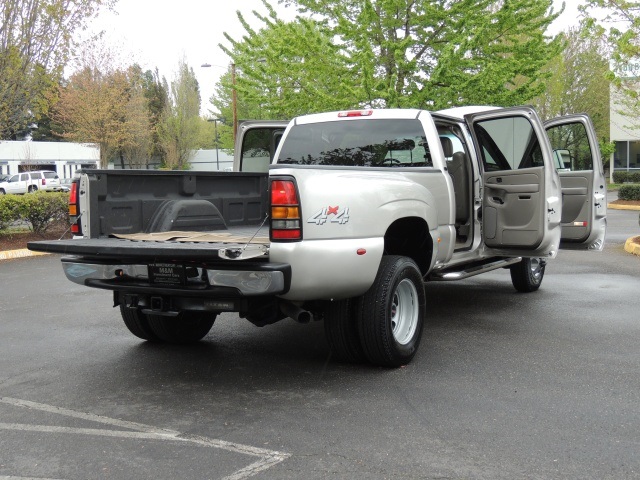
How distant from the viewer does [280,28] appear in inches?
776

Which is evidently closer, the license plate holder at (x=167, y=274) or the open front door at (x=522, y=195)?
the license plate holder at (x=167, y=274)

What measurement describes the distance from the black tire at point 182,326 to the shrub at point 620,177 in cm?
3735

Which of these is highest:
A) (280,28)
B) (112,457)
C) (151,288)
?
(280,28)

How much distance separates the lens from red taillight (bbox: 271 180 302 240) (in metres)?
4.75

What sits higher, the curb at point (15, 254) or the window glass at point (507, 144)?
the window glass at point (507, 144)

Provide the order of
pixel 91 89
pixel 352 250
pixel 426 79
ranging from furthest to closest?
pixel 91 89 → pixel 426 79 → pixel 352 250

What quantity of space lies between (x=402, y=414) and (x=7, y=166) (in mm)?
54480

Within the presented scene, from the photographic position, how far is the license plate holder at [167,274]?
5.00 meters

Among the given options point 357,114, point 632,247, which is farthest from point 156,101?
point 357,114

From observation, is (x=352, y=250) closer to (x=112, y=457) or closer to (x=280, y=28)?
(x=112, y=457)

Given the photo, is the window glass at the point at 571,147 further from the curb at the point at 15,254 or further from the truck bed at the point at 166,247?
the curb at the point at 15,254

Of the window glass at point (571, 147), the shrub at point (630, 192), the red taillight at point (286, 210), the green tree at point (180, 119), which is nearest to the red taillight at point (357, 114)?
the red taillight at point (286, 210)

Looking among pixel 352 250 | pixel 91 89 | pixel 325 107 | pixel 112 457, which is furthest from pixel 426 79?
pixel 91 89

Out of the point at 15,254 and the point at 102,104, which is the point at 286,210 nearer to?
the point at 15,254
